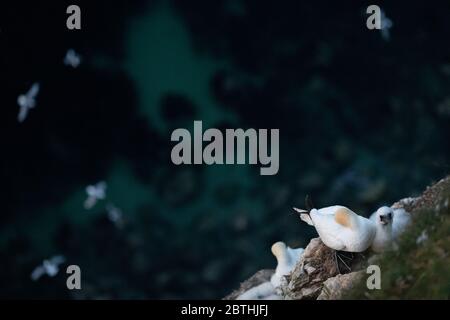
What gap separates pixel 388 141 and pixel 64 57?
8896mm

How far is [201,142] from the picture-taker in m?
19.2

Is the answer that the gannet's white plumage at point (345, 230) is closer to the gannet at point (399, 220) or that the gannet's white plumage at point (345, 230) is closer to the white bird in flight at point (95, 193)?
the gannet at point (399, 220)

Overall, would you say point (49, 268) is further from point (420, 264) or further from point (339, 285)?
point (420, 264)

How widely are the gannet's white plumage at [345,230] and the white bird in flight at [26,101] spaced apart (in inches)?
632

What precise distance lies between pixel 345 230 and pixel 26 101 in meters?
16.9

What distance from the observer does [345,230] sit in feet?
20.4

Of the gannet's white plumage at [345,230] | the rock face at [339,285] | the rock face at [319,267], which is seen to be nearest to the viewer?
the rock face at [339,285]

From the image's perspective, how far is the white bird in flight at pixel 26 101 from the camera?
21.5 metres

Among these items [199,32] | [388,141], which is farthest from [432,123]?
[199,32]

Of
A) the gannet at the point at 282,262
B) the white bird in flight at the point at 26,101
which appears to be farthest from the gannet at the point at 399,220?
the white bird in flight at the point at 26,101

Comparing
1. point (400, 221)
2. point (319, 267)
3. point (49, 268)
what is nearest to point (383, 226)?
point (400, 221)

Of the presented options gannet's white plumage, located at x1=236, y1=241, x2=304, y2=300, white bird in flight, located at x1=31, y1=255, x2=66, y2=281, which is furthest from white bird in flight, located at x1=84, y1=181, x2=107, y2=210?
gannet's white plumage, located at x1=236, y1=241, x2=304, y2=300
